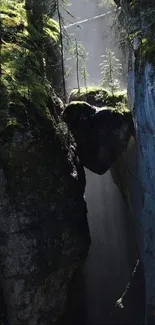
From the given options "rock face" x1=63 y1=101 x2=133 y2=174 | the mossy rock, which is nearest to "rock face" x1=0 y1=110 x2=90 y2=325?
"rock face" x1=63 y1=101 x2=133 y2=174

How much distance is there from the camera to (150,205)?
13711 mm

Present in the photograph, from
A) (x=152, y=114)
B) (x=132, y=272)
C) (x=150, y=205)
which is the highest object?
(x=152, y=114)

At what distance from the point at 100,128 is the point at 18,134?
3909mm

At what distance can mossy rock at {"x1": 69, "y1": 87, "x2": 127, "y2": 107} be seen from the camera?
16281 millimetres

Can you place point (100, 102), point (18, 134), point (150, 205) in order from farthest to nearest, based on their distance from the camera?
1. point (100, 102)
2. point (150, 205)
3. point (18, 134)

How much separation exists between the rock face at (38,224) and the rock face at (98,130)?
5.75ft

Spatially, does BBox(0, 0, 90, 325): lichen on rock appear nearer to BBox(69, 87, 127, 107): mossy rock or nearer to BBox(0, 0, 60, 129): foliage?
BBox(0, 0, 60, 129): foliage

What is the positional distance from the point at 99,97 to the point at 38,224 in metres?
6.82

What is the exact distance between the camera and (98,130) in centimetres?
1452

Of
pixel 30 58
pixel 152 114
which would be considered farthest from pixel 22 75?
pixel 152 114

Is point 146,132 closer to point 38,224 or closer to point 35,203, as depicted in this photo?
point 35,203

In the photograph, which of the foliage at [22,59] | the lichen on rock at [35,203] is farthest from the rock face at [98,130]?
the foliage at [22,59]

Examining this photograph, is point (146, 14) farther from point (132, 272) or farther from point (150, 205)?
point (132, 272)

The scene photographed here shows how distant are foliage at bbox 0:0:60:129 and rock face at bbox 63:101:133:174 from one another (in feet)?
4.19
